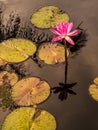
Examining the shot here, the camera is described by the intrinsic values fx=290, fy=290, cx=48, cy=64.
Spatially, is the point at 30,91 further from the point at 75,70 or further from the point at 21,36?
the point at 21,36

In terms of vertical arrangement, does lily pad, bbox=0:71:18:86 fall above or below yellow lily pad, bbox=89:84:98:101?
above

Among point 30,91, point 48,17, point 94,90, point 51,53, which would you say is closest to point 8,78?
point 30,91

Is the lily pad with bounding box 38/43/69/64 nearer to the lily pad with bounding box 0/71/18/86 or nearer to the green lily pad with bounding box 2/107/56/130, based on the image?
the lily pad with bounding box 0/71/18/86

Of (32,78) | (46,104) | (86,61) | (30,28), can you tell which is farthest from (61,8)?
(46,104)

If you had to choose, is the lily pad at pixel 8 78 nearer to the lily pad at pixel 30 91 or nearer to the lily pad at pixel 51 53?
the lily pad at pixel 30 91

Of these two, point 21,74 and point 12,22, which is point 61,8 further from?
point 21,74

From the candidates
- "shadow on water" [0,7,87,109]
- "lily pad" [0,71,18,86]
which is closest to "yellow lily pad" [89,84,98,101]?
"shadow on water" [0,7,87,109]
